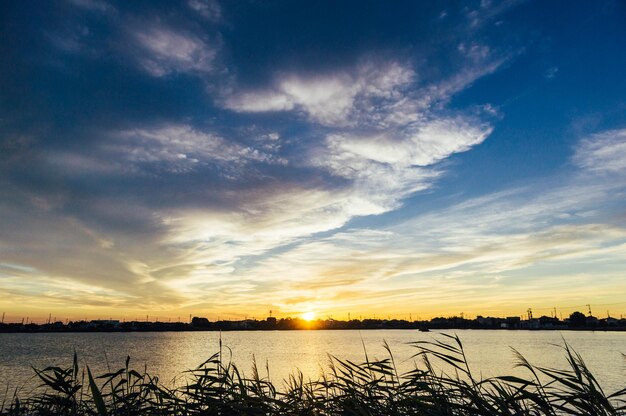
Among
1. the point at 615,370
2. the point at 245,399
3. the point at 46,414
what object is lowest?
the point at 615,370

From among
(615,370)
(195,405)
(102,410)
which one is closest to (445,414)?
(195,405)

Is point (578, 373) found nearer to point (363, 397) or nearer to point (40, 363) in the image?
point (363, 397)

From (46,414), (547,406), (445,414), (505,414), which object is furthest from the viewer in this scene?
(46,414)

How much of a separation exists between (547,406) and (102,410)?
608 cm

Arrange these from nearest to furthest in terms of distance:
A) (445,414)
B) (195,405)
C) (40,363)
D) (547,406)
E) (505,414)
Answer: (505,414)
(547,406)
(445,414)
(195,405)
(40,363)

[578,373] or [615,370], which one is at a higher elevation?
[578,373]

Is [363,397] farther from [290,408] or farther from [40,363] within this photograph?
[40,363]

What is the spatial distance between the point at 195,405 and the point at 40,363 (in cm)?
8977

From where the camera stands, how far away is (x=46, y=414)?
9750mm

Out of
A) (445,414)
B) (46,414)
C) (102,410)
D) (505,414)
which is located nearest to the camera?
(102,410)

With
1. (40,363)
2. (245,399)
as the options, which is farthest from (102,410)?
(40,363)

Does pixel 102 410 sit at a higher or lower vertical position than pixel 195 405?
higher

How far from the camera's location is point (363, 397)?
8.82 m

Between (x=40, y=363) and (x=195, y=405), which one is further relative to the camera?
(x=40, y=363)
